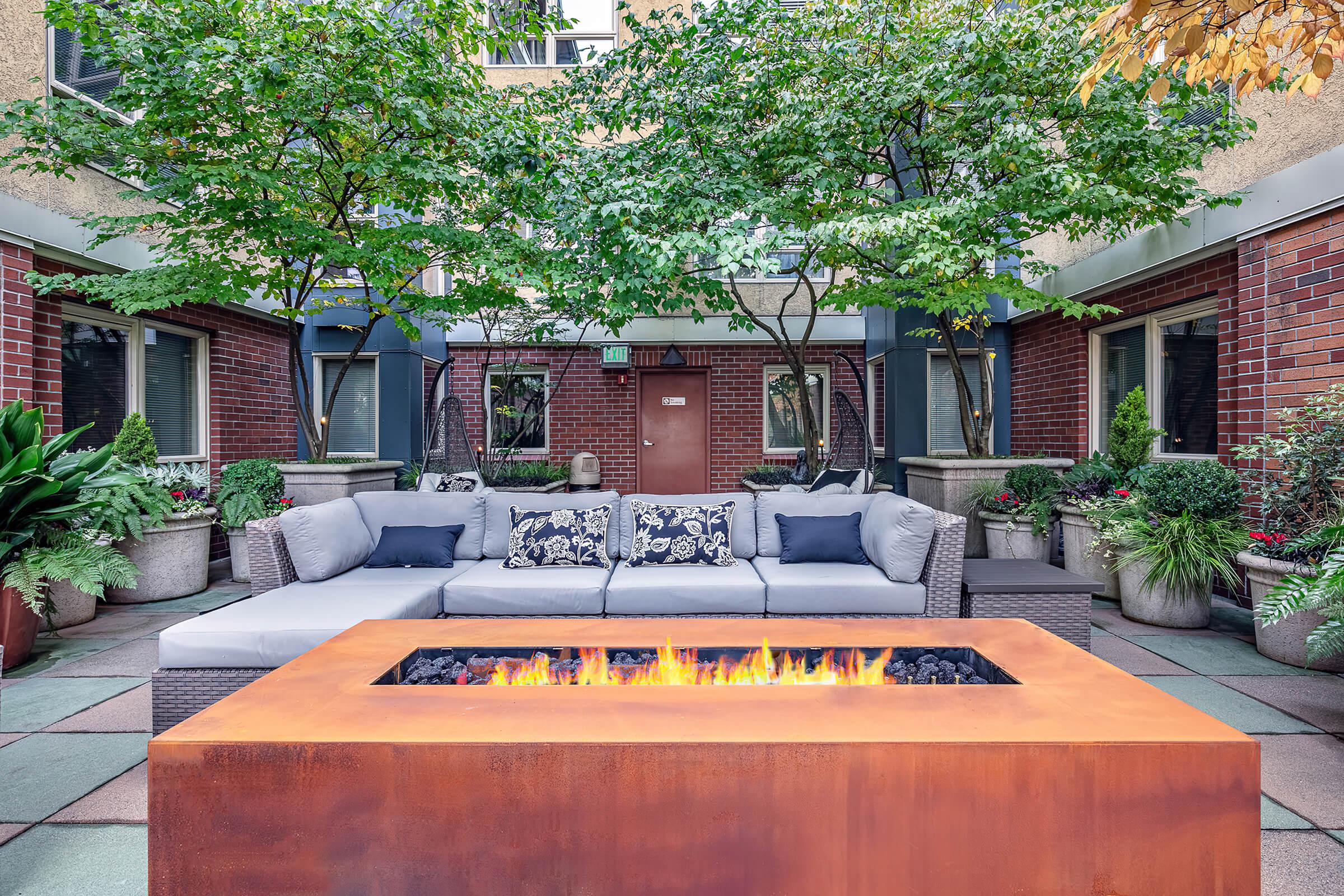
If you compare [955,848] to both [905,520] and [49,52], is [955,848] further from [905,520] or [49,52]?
[49,52]

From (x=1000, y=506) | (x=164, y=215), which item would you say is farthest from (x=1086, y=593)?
(x=164, y=215)

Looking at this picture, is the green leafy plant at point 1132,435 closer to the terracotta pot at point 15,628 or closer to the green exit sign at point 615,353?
the green exit sign at point 615,353

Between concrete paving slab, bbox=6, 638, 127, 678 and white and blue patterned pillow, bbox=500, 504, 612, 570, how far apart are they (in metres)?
2.19

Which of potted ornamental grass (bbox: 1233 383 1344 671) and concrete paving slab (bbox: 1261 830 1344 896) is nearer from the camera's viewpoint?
concrete paving slab (bbox: 1261 830 1344 896)

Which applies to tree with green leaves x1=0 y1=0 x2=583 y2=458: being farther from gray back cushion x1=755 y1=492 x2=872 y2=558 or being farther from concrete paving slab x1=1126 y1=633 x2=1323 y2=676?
concrete paving slab x1=1126 y1=633 x2=1323 y2=676

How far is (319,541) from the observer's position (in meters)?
3.23

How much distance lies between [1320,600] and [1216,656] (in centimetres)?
86

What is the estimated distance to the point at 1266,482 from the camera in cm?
376

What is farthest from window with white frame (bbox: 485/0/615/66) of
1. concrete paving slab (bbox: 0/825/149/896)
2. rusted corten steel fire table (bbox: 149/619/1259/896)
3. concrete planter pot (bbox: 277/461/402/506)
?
rusted corten steel fire table (bbox: 149/619/1259/896)

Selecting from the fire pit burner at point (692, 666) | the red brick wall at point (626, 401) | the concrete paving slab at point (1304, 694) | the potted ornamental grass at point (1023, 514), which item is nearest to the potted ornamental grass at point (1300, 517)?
the concrete paving slab at point (1304, 694)

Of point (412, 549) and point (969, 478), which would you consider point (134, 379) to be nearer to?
point (412, 549)

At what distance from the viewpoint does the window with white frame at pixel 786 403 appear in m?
8.20

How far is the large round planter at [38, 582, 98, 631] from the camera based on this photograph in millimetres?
3881

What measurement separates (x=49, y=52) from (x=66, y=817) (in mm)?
4981
